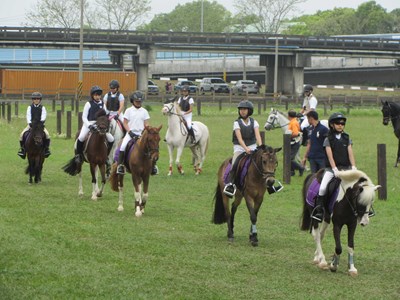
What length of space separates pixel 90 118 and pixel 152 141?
3759mm

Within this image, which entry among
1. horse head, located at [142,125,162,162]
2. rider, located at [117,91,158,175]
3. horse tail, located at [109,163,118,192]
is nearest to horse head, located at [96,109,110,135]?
horse tail, located at [109,163,118,192]

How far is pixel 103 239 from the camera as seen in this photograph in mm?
15031

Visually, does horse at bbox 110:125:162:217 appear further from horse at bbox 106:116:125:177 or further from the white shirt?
horse at bbox 106:116:125:177

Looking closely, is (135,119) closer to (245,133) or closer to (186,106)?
(245,133)

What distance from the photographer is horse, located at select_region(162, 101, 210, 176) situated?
87.0 feet

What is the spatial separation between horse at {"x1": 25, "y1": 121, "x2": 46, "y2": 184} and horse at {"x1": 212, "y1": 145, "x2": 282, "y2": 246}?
9152mm

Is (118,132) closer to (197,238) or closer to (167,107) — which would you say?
(167,107)

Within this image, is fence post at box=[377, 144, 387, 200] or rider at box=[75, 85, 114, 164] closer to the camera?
rider at box=[75, 85, 114, 164]

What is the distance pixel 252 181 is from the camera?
48.4 feet

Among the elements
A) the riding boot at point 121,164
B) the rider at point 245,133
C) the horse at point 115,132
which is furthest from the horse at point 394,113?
the rider at point 245,133

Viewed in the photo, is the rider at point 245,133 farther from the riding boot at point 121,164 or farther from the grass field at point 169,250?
the riding boot at point 121,164

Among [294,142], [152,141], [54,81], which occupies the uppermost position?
[54,81]

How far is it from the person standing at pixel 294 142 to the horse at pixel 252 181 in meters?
11.1

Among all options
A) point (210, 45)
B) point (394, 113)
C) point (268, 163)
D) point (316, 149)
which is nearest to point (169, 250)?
point (268, 163)
